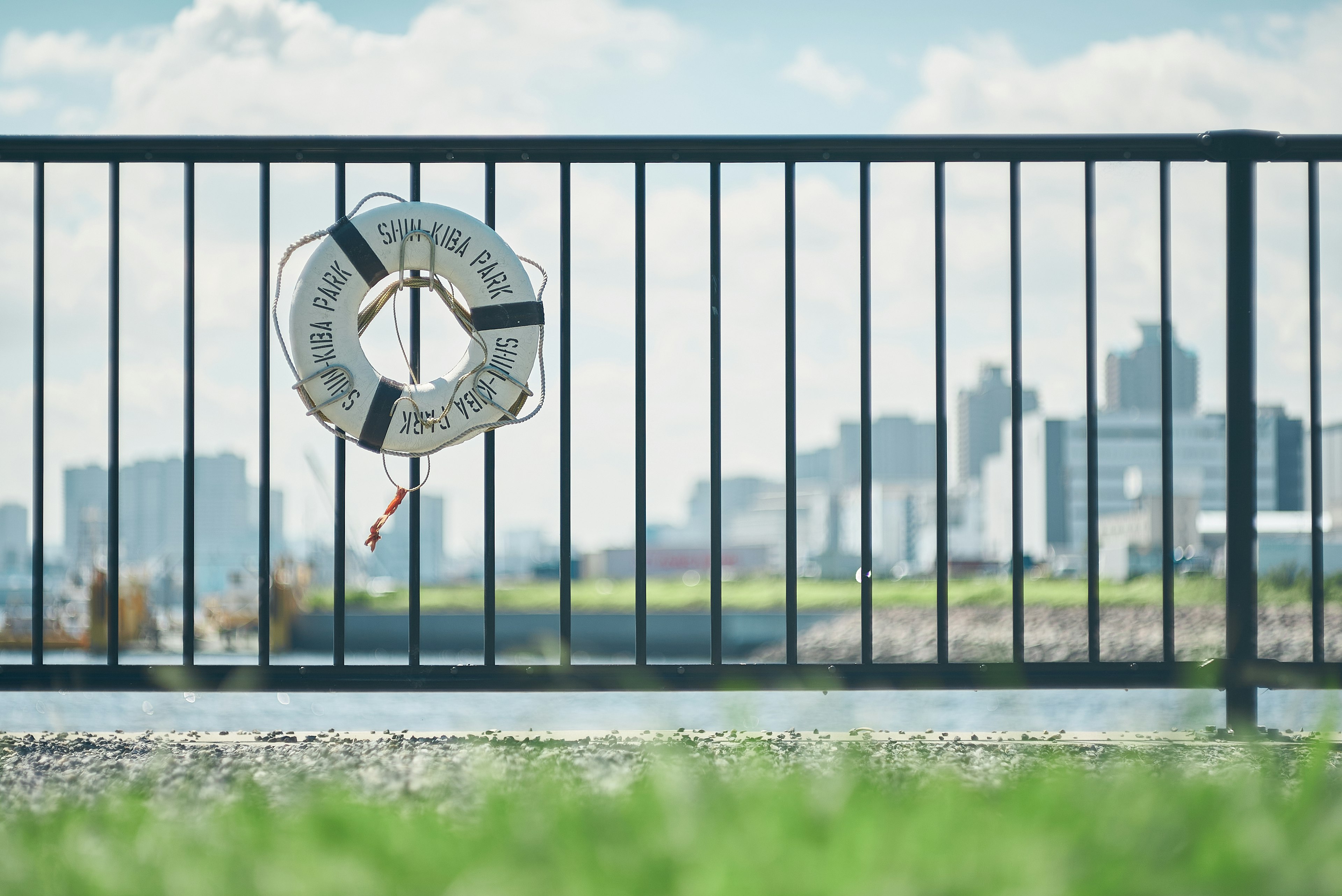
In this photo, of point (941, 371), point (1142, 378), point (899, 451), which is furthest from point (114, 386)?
point (899, 451)

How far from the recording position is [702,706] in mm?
3307

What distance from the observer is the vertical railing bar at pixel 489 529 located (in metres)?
2.76

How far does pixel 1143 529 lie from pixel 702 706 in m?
47.8

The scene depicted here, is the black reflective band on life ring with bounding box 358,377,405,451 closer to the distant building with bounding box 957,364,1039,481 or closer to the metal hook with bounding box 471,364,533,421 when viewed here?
the metal hook with bounding box 471,364,533,421

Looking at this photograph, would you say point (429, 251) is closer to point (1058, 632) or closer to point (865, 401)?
point (865, 401)

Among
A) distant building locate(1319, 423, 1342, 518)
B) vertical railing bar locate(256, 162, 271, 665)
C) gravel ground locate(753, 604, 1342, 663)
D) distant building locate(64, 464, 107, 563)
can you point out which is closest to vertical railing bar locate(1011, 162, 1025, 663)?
vertical railing bar locate(256, 162, 271, 665)

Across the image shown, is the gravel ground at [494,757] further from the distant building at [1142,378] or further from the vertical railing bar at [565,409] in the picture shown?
the distant building at [1142,378]

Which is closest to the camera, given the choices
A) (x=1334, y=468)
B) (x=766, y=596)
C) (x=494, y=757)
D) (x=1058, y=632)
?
(x=494, y=757)

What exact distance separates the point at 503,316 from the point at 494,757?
48.2 inches

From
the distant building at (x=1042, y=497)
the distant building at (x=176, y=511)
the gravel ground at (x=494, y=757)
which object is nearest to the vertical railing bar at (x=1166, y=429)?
the gravel ground at (x=494, y=757)

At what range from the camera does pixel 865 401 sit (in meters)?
2.82

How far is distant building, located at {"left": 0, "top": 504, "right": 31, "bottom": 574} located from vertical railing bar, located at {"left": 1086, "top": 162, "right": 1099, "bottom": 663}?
6371 centimetres

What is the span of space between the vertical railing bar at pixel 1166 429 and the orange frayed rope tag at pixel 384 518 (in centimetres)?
182

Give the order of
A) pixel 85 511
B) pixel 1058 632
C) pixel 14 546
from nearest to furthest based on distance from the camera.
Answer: pixel 1058 632 → pixel 85 511 → pixel 14 546
